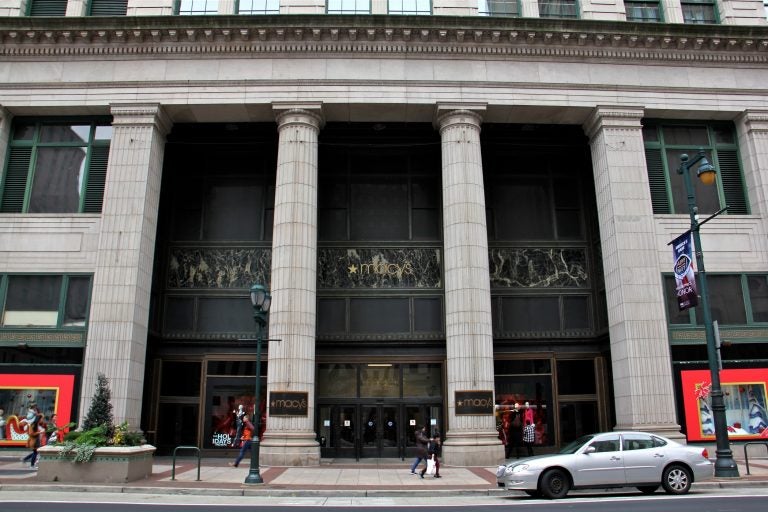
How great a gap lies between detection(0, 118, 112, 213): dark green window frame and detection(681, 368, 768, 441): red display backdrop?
22.4 m

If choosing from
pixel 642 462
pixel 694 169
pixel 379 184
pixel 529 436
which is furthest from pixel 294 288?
pixel 694 169

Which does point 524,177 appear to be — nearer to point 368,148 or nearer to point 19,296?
point 368,148

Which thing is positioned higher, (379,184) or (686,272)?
(379,184)

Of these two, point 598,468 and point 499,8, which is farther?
point 499,8

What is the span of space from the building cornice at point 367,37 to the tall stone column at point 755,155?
2.96 meters

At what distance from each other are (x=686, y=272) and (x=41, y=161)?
23195mm

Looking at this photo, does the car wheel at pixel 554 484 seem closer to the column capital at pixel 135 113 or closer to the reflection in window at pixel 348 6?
the column capital at pixel 135 113

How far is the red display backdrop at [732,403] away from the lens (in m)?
21.7

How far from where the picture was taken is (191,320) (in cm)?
2584

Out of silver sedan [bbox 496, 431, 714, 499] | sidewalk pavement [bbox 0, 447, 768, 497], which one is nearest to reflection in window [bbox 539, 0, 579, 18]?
sidewalk pavement [bbox 0, 447, 768, 497]

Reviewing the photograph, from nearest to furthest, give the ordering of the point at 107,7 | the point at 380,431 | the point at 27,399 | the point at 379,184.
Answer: the point at 27,399
the point at 380,431
the point at 107,7
the point at 379,184

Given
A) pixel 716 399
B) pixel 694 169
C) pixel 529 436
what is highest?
pixel 694 169

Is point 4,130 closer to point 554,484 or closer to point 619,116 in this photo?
point 554,484

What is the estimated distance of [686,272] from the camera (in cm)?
1825
